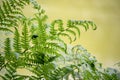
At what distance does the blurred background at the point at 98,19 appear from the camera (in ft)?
7.32

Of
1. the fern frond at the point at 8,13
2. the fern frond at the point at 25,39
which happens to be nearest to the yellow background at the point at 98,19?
the fern frond at the point at 8,13

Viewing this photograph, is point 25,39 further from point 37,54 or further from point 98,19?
point 98,19

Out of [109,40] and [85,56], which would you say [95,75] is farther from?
[109,40]

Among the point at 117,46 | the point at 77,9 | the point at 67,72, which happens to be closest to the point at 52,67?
the point at 67,72

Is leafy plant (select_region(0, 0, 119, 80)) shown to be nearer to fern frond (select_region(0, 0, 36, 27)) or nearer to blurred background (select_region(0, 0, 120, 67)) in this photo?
fern frond (select_region(0, 0, 36, 27))

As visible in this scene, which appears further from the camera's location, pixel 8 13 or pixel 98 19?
pixel 98 19

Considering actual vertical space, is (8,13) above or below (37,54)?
above

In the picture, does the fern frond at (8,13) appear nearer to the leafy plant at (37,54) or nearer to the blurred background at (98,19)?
the leafy plant at (37,54)

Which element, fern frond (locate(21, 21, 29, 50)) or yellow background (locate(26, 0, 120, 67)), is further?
yellow background (locate(26, 0, 120, 67))

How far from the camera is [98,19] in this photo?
238 cm

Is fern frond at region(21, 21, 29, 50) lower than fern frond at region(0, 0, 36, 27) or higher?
lower

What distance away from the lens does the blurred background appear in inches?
87.8

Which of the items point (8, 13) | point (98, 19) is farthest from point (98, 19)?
point (8, 13)

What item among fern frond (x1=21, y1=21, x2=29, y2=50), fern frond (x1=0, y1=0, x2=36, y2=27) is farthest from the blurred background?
fern frond (x1=21, y1=21, x2=29, y2=50)
